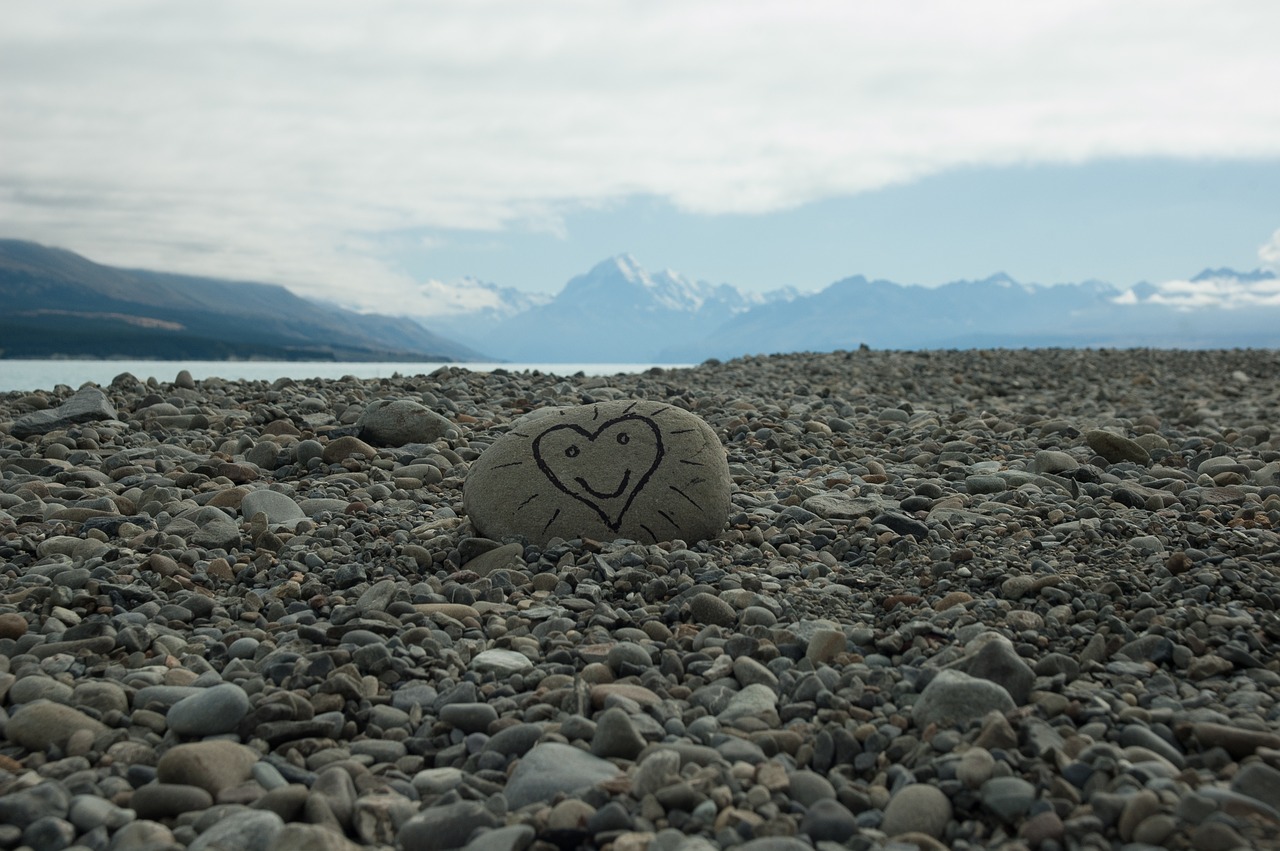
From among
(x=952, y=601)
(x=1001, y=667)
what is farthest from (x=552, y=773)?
(x=952, y=601)

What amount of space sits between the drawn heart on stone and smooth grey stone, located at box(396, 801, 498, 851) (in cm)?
264

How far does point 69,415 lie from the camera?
8.29 metres

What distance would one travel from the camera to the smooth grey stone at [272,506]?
5590 mm

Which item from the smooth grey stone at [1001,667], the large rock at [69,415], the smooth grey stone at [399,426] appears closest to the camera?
the smooth grey stone at [1001,667]

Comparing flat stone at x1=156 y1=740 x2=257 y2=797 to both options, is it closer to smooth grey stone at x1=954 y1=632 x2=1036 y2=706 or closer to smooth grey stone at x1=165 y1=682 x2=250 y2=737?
smooth grey stone at x1=165 y1=682 x2=250 y2=737

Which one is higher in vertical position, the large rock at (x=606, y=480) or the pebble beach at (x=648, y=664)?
the large rock at (x=606, y=480)

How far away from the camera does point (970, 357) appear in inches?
658

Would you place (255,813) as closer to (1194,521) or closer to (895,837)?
(895,837)

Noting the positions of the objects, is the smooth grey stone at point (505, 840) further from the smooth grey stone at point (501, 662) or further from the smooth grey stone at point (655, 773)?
the smooth grey stone at point (501, 662)

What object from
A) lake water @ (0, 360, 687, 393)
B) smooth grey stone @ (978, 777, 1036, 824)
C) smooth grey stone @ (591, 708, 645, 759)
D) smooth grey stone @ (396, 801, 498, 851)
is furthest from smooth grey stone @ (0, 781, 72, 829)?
lake water @ (0, 360, 687, 393)

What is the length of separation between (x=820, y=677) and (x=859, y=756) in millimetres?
527

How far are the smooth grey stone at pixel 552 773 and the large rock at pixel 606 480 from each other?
229cm

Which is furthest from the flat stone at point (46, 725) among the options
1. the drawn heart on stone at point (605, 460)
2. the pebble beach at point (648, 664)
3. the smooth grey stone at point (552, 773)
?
the drawn heart on stone at point (605, 460)

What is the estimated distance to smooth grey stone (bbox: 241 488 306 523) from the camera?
5590mm
